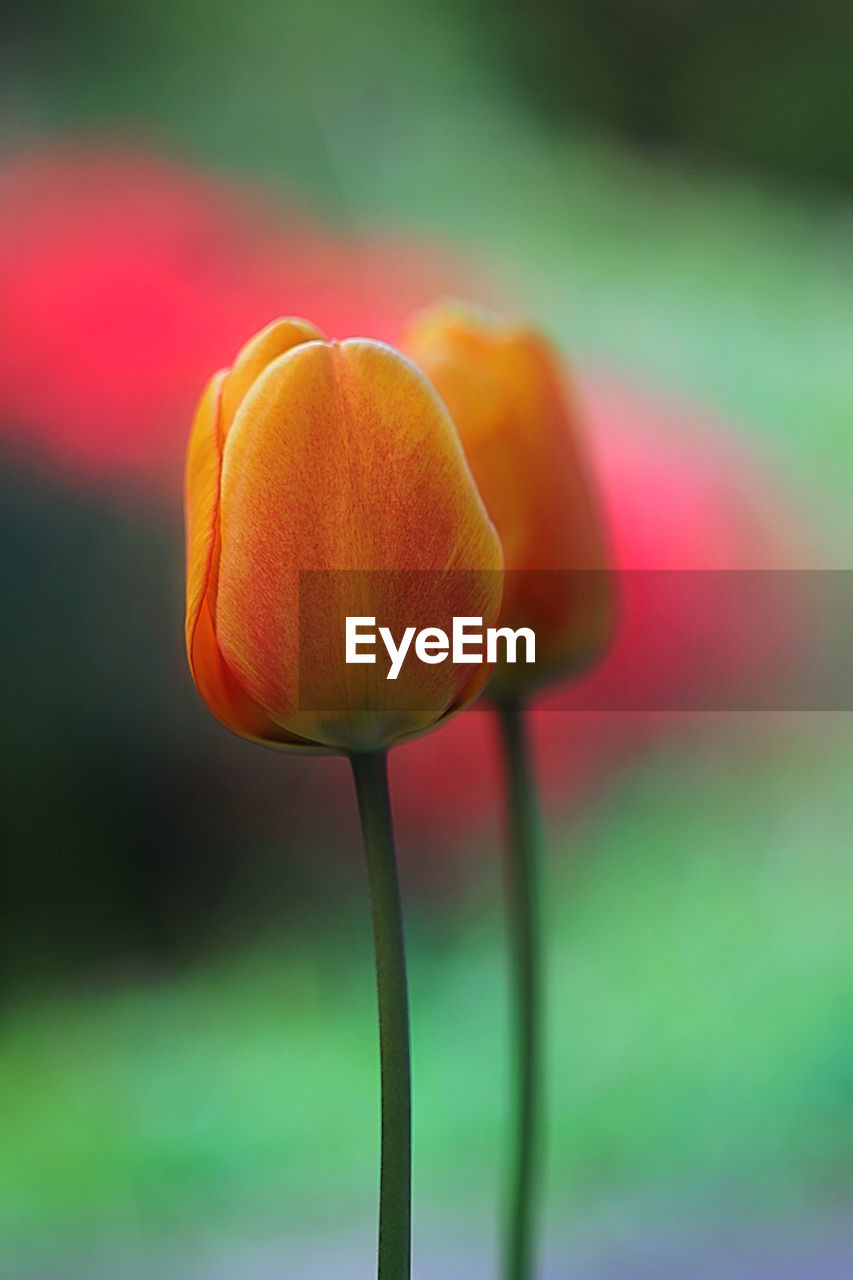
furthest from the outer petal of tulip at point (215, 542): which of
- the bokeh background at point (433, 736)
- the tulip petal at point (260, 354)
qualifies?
the bokeh background at point (433, 736)

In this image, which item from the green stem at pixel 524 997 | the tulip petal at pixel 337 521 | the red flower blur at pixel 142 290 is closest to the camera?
the tulip petal at pixel 337 521

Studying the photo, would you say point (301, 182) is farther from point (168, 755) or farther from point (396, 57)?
point (168, 755)

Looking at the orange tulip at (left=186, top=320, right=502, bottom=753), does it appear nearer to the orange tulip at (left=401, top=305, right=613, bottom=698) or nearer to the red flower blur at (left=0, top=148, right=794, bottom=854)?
the orange tulip at (left=401, top=305, right=613, bottom=698)

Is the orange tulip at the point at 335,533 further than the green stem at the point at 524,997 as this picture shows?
No

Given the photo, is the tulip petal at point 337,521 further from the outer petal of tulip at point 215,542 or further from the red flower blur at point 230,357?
the red flower blur at point 230,357

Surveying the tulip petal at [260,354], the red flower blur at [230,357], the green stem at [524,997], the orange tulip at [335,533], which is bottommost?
the green stem at [524,997]

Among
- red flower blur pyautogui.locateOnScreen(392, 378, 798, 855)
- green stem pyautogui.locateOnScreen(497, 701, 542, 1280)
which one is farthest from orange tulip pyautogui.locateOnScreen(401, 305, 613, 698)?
red flower blur pyautogui.locateOnScreen(392, 378, 798, 855)

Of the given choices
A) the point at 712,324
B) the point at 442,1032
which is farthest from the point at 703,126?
the point at 442,1032
